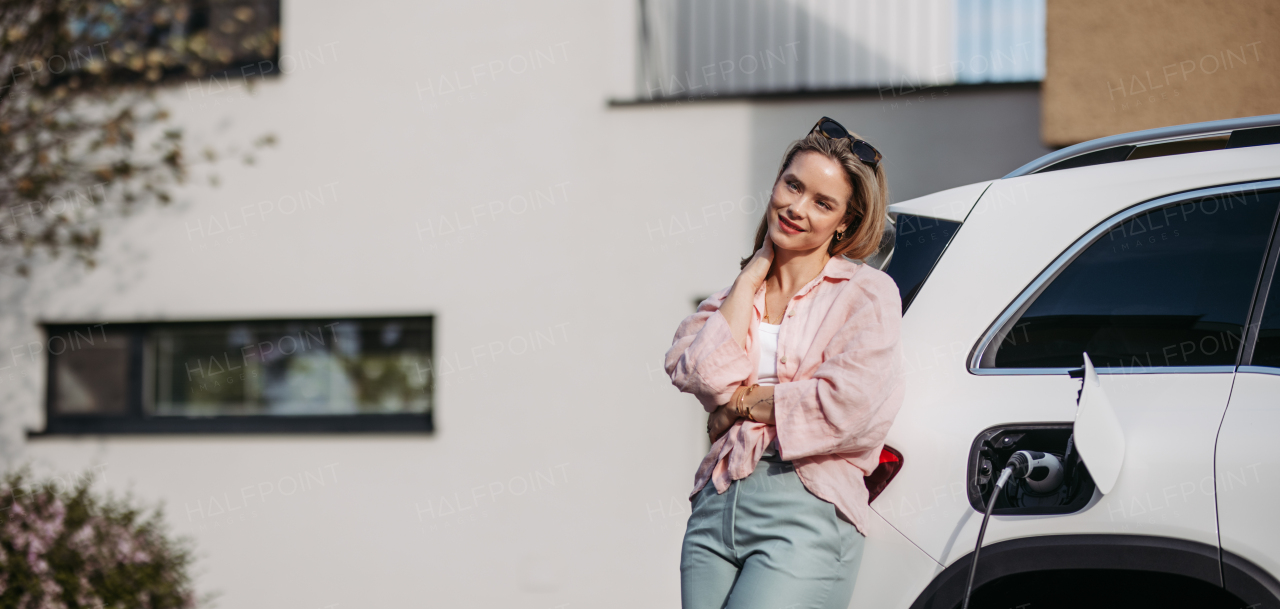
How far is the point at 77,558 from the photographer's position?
5.03 metres

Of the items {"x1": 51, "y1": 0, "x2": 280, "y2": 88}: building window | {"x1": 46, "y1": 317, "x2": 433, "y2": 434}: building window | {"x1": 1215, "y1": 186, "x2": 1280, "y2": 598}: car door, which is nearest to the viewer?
{"x1": 1215, "y1": 186, "x2": 1280, "y2": 598}: car door

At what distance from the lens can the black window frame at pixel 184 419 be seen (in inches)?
250

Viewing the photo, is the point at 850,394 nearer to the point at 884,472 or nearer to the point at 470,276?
the point at 884,472

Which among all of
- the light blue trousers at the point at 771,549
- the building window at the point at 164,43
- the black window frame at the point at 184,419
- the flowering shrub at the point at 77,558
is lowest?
the flowering shrub at the point at 77,558

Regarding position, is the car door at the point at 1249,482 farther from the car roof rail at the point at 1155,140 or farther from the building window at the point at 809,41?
the building window at the point at 809,41

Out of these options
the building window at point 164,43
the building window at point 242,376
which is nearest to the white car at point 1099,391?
the building window at point 242,376

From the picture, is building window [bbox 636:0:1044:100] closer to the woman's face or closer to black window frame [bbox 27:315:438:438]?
black window frame [bbox 27:315:438:438]

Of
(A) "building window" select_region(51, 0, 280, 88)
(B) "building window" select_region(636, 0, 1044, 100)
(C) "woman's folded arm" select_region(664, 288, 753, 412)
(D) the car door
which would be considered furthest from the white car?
(A) "building window" select_region(51, 0, 280, 88)

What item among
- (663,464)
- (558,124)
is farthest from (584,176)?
(663,464)

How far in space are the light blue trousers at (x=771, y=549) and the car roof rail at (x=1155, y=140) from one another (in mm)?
942

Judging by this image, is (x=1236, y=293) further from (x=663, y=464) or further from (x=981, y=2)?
(x=981, y=2)

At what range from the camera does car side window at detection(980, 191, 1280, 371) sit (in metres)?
2.14

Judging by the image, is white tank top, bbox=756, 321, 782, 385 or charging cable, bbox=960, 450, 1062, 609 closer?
charging cable, bbox=960, 450, 1062, 609

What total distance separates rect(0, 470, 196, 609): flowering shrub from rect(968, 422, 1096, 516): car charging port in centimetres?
450
